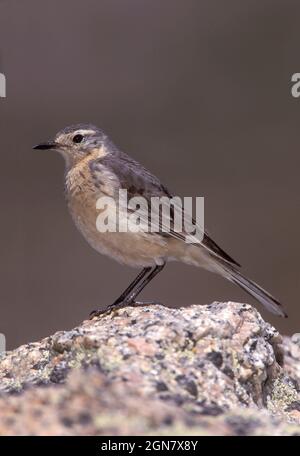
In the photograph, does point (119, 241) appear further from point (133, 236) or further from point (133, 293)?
point (133, 293)

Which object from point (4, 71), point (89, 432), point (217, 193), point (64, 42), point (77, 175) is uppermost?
point (64, 42)

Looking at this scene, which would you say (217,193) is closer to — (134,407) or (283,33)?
(283,33)

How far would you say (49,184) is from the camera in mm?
20500

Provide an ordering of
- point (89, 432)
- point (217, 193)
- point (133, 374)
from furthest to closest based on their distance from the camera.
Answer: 1. point (217, 193)
2. point (133, 374)
3. point (89, 432)

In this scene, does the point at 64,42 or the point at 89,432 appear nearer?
the point at 89,432

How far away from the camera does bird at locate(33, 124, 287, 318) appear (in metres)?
6.69

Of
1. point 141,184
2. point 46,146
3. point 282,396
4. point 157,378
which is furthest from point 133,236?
point 157,378

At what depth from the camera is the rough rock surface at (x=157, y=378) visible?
12.9 feet

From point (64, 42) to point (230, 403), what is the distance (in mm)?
23957

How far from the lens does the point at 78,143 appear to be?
7.41 metres

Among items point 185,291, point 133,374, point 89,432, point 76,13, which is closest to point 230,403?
point 133,374

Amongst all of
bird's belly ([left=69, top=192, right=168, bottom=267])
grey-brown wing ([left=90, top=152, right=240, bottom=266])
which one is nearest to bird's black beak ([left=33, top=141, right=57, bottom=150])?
grey-brown wing ([left=90, top=152, right=240, bottom=266])

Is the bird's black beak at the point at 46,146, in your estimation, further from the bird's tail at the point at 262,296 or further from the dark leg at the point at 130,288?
the bird's tail at the point at 262,296

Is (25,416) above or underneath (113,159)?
underneath
